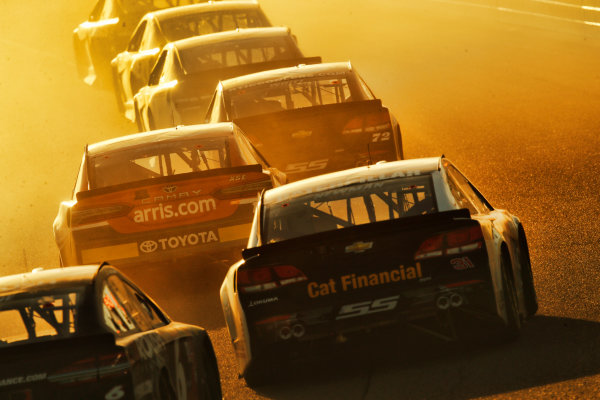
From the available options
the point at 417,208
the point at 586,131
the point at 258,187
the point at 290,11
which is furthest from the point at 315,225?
the point at 290,11

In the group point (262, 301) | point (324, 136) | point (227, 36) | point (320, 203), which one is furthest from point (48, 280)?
point (227, 36)

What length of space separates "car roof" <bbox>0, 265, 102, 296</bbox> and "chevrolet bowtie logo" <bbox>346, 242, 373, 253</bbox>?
1716 millimetres

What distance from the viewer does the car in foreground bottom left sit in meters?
5.62

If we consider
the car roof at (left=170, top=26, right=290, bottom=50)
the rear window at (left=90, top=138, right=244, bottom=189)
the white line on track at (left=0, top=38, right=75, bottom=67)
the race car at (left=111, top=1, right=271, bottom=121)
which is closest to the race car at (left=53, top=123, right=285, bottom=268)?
the rear window at (left=90, top=138, right=244, bottom=189)

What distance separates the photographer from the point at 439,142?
20.4 metres

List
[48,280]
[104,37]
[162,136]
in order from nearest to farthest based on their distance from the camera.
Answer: [48,280] < [162,136] < [104,37]

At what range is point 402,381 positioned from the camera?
7.91m

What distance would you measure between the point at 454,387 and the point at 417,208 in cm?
176

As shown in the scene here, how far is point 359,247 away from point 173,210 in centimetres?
367

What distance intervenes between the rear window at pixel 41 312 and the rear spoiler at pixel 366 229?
5.84 ft

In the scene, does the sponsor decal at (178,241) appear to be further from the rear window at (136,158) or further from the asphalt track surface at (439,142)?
the rear window at (136,158)

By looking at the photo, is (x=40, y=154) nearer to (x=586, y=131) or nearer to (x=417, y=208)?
(x=586, y=131)

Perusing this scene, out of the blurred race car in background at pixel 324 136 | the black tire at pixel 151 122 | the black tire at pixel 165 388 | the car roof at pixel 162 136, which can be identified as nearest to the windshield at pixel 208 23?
the black tire at pixel 151 122

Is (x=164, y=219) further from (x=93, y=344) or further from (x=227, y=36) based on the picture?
(x=227, y=36)
